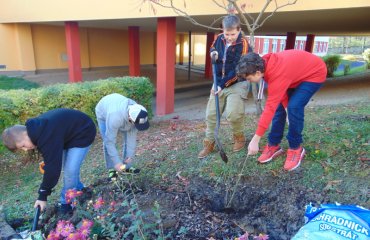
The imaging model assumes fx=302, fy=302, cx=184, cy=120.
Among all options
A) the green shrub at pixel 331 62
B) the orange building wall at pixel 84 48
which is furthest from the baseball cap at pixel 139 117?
the green shrub at pixel 331 62

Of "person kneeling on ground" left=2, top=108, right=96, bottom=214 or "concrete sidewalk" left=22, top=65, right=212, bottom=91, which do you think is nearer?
"person kneeling on ground" left=2, top=108, right=96, bottom=214

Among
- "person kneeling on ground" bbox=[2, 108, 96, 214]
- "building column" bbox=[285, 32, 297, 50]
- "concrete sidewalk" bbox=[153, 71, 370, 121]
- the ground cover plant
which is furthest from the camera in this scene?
"building column" bbox=[285, 32, 297, 50]

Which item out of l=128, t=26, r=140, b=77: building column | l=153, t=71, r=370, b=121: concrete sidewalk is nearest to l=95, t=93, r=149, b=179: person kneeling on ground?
l=153, t=71, r=370, b=121: concrete sidewalk

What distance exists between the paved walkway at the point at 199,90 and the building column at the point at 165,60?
1.36 ft

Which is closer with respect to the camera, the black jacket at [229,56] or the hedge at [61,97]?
the black jacket at [229,56]

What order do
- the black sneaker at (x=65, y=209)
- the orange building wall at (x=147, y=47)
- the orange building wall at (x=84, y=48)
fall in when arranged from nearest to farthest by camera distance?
the black sneaker at (x=65, y=209), the orange building wall at (x=84, y=48), the orange building wall at (x=147, y=47)

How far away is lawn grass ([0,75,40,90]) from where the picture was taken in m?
12.5

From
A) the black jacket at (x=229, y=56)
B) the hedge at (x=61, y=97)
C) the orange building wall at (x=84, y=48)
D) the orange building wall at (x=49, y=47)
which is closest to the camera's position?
the black jacket at (x=229, y=56)

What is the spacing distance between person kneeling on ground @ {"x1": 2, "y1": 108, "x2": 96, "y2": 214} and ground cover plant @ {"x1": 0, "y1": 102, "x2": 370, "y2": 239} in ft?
0.93

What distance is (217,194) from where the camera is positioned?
300cm

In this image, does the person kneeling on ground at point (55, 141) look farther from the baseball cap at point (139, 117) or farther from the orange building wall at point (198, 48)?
the orange building wall at point (198, 48)

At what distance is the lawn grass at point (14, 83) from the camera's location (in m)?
12.5

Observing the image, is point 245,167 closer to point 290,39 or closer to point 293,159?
point 293,159

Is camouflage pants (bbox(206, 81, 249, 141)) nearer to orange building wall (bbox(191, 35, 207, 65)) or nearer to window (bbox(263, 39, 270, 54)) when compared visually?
orange building wall (bbox(191, 35, 207, 65))
